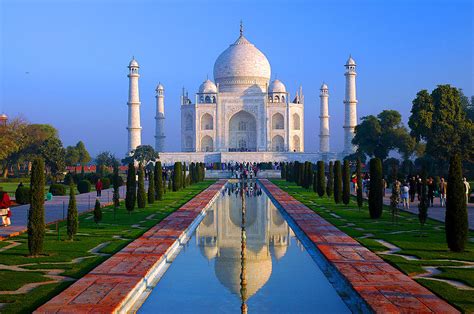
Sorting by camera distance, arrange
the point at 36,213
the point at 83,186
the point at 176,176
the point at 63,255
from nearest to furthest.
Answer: the point at 63,255
the point at 36,213
the point at 83,186
the point at 176,176

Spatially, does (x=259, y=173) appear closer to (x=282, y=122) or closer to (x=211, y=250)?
(x=282, y=122)

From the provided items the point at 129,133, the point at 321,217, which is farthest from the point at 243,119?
Result: the point at 321,217

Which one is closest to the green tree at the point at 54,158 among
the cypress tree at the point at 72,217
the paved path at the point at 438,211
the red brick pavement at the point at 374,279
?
the paved path at the point at 438,211

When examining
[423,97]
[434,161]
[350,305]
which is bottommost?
A: [350,305]

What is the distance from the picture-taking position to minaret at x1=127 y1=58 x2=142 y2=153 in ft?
140

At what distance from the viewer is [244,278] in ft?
21.1

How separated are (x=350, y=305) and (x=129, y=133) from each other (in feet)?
126

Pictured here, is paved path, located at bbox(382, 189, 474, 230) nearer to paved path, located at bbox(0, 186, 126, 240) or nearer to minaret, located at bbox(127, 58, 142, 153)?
paved path, located at bbox(0, 186, 126, 240)

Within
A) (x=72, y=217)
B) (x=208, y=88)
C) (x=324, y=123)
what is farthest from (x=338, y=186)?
(x=208, y=88)

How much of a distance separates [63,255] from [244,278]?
2.44 m

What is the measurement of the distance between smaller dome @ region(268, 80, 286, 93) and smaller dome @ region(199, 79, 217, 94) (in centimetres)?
407

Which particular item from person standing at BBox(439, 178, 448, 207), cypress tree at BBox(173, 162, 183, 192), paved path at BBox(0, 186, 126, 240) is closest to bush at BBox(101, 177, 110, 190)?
cypress tree at BBox(173, 162, 183, 192)

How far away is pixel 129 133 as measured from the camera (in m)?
43.1

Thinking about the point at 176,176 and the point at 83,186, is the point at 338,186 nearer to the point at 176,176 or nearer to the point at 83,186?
the point at 176,176
